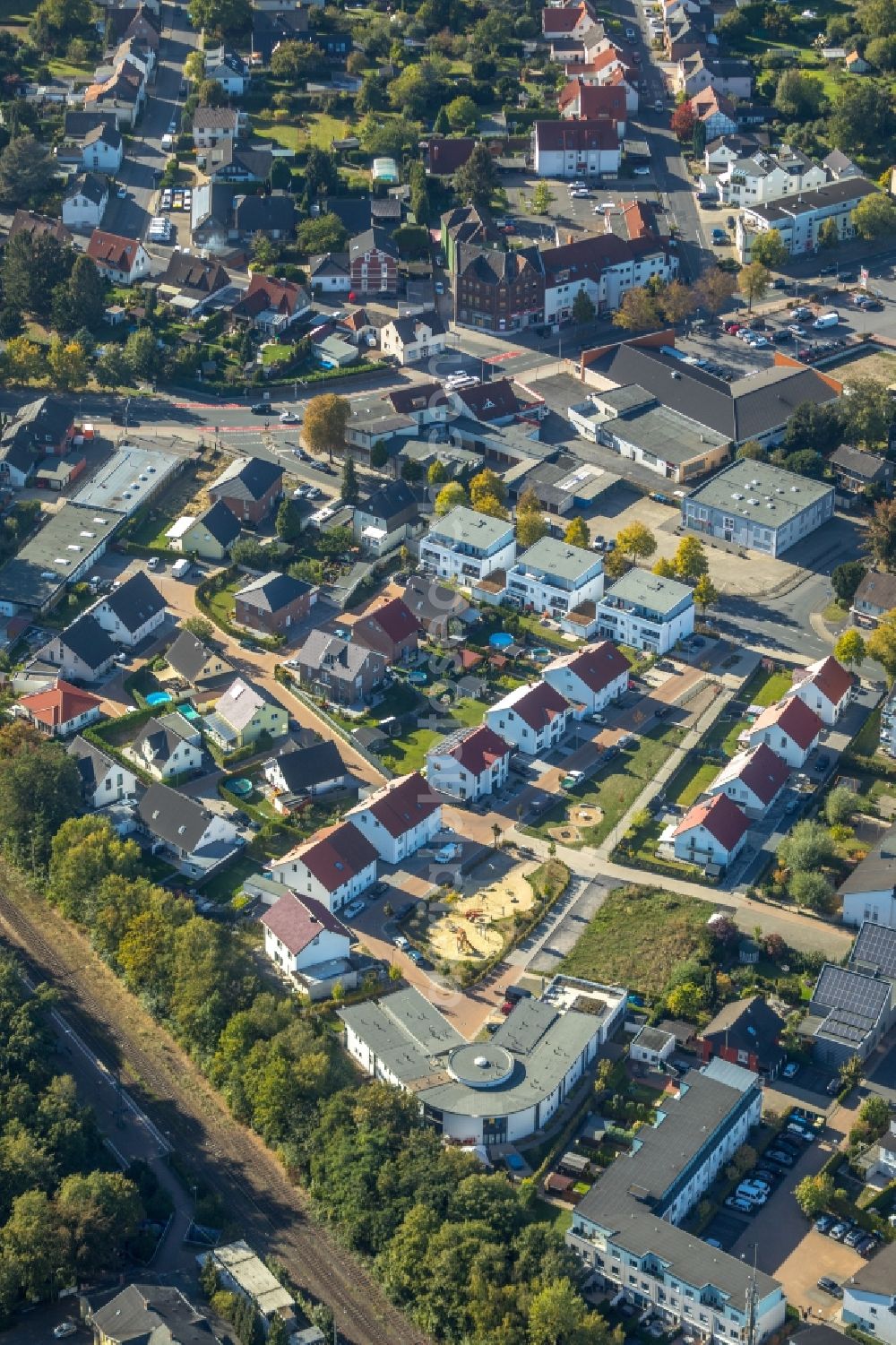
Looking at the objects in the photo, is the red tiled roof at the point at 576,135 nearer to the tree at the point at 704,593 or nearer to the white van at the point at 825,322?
the white van at the point at 825,322

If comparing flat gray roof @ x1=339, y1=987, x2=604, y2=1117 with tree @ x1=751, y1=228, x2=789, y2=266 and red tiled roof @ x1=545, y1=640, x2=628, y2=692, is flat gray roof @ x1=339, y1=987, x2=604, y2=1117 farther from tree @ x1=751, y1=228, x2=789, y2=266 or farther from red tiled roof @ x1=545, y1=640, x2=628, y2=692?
tree @ x1=751, y1=228, x2=789, y2=266

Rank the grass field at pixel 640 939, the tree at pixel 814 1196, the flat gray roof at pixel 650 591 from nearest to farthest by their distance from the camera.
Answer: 1. the tree at pixel 814 1196
2. the grass field at pixel 640 939
3. the flat gray roof at pixel 650 591

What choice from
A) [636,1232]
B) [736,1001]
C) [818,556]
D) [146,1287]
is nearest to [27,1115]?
[146,1287]

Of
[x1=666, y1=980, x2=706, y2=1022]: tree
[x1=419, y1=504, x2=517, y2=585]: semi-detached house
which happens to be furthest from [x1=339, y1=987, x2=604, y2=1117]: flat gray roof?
[x1=419, y1=504, x2=517, y2=585]: semi-detached house

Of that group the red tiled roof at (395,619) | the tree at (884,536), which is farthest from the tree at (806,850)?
the tree at (884,536)

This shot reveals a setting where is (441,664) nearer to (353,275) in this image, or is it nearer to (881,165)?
(353,275)

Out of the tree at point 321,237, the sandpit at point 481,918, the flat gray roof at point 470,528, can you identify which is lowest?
the sandpit at point 481,918

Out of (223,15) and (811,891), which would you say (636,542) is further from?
(223,15)

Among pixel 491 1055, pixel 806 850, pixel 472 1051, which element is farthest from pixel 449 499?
pixel 491 1055
